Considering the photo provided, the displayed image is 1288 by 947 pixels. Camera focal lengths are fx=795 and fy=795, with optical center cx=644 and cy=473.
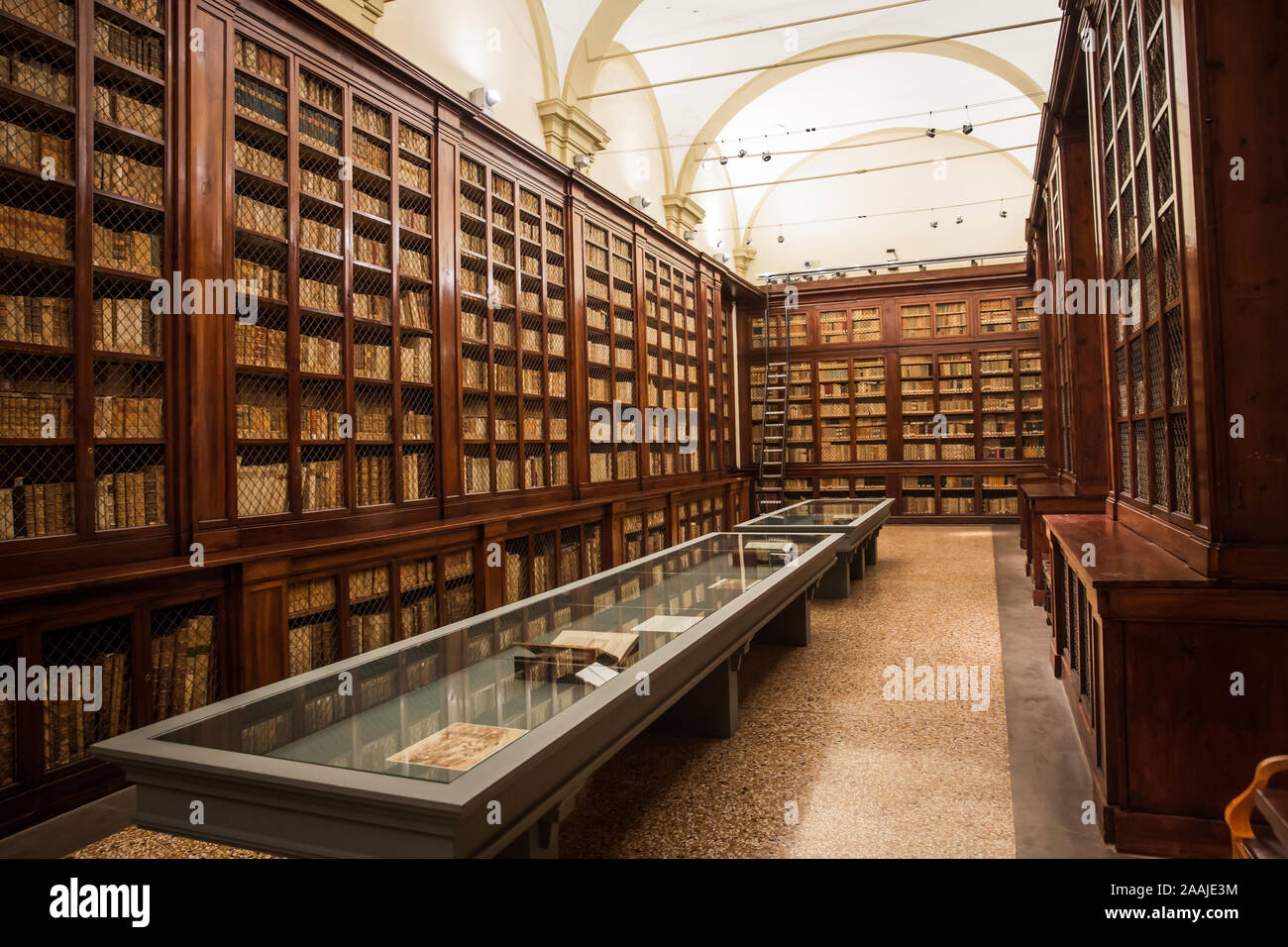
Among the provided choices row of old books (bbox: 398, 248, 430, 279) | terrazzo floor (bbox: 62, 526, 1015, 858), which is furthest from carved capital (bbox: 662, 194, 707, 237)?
terrazzo floor (bbox: 62, 526, 1015, 858)

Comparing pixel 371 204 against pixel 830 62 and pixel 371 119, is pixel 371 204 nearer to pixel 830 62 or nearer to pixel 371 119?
pixel 371 119

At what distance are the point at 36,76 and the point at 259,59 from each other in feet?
3.90

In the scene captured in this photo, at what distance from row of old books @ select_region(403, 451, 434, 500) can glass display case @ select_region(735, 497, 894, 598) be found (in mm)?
2418

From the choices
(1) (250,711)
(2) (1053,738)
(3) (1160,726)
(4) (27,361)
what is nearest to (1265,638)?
(3) (1160,726)

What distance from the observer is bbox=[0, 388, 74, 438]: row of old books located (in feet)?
9.29

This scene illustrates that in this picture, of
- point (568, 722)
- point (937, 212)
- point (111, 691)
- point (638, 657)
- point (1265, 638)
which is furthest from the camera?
point (937, 212)

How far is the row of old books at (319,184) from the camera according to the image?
13.8 feet

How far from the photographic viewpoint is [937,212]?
504 inches

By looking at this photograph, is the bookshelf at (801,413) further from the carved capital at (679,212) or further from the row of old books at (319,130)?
the row of old books at (319,130)

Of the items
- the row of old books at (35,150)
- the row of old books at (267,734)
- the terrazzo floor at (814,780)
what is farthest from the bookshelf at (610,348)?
the row of old books at (267,734)

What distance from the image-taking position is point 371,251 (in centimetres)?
466

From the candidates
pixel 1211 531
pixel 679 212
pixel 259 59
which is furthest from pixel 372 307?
pixel 679 212
